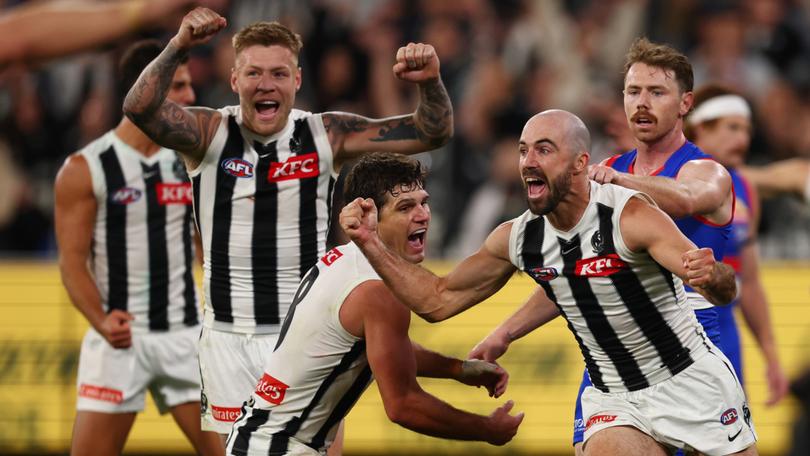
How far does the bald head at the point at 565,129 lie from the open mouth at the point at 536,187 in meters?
0.14

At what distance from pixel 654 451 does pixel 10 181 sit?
6.98 meters

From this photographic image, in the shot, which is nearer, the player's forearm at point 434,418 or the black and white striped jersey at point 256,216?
the player's forearm at point 434,418

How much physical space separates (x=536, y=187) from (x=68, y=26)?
8.31ft

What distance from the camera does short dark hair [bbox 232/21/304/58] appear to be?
16.1 ft

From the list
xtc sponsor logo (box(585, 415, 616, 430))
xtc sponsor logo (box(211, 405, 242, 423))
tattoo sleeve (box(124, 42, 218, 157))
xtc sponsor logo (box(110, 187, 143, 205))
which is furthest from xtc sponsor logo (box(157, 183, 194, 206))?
xtc sponsor logo (box(585, 415, 616, 430))

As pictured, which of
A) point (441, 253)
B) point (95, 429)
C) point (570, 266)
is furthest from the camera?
point (441, 253)

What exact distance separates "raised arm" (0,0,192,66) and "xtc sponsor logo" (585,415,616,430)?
2.92 metres

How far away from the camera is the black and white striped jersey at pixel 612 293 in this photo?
409 centimetres

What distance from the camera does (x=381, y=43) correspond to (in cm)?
996

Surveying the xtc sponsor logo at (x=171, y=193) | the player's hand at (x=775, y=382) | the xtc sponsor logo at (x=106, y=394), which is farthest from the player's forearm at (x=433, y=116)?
the player's hand at (x=775, y=382)

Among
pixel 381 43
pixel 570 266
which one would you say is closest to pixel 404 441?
pixel 381 43

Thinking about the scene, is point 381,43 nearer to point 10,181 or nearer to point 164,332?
point 10,181

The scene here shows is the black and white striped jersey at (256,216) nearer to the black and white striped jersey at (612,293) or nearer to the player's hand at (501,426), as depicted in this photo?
the black and white striped jersey at (612,293)

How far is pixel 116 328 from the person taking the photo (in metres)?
5.66
